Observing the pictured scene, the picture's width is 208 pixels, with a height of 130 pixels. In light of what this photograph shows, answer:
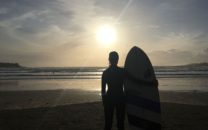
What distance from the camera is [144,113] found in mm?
6918

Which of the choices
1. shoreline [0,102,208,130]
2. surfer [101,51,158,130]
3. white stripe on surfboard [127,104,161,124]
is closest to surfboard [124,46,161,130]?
white stripe on surfboard [127,104,161,124]

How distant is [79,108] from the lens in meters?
12.4

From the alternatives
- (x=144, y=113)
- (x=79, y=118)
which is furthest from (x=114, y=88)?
(x=79, y=118)

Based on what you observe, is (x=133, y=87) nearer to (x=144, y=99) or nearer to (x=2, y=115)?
(x=144, y=99)

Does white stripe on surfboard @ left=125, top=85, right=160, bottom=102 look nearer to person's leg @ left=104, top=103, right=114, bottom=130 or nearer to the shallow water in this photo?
person's leg @ left=104, top=103, right=114, bottom=130

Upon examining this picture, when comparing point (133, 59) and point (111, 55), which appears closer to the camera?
point (111, 55)

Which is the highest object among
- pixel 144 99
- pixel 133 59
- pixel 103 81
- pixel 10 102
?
pixel 133 59

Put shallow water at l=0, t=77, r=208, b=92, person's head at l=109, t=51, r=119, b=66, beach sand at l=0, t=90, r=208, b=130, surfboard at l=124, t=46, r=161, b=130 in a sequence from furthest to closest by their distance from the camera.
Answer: shallow water at l=0, t=77, r=208, b=92
beach sand at l=0, t=90, r=208, b=130
surfboard at l=124, t=46, r=161, b=130
person's head at l=109, t=51, r=119, b=66

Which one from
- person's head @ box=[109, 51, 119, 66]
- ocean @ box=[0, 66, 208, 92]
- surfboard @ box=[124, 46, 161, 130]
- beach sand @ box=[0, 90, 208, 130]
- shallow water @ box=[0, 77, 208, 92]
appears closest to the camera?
person's head @ box=[109, 51, 119, 66]

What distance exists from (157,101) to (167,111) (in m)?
5.02

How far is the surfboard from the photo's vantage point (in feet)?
22.1

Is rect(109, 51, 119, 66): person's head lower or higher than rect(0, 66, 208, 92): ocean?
higher

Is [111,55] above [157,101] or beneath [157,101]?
above

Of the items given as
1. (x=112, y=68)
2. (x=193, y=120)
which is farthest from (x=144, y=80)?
(x=193, y=120)
